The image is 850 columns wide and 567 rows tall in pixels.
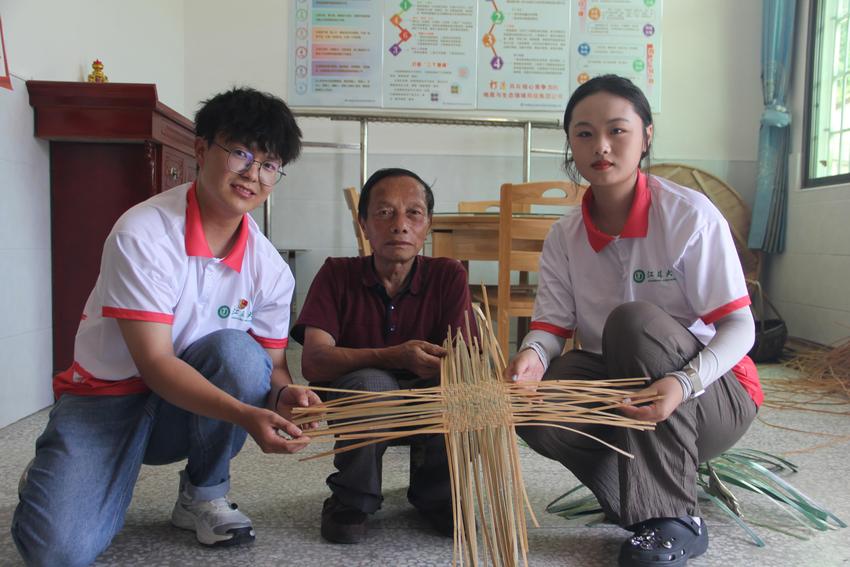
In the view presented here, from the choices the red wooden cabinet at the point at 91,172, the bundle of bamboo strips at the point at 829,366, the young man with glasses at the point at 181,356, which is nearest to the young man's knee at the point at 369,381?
the young man with glasses at the point at 181,356

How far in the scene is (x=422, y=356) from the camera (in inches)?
55.8

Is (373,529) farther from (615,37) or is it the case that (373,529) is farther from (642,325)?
(615,37)

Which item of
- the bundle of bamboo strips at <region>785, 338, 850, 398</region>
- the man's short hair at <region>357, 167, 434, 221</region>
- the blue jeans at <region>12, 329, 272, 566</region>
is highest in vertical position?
the man's short hair at <region>357, 167, 434, 221</region>

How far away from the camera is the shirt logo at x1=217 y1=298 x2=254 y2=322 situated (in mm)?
1484

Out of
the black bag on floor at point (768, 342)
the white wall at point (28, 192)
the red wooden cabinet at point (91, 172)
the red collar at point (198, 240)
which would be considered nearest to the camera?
the red collar at point (198, 240)

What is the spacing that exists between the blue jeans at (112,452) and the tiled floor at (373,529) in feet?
0.45

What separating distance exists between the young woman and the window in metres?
3.13

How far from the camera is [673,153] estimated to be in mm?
4680

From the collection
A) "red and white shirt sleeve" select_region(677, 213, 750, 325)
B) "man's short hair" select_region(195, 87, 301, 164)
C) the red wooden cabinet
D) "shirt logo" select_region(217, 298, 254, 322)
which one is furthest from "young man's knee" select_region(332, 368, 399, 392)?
the red wooden cabinet

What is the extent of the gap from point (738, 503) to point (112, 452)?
1.44 meters

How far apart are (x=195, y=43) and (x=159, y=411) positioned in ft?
12.0

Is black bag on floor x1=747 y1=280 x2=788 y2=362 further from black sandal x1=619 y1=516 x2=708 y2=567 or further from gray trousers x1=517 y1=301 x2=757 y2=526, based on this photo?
black sandal x1=619 y1=516 x2=708 y2=567

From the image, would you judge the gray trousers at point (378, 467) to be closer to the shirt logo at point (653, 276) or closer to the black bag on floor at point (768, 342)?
the shirt logo at point (653, 276)

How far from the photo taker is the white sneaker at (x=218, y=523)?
1.44 m
